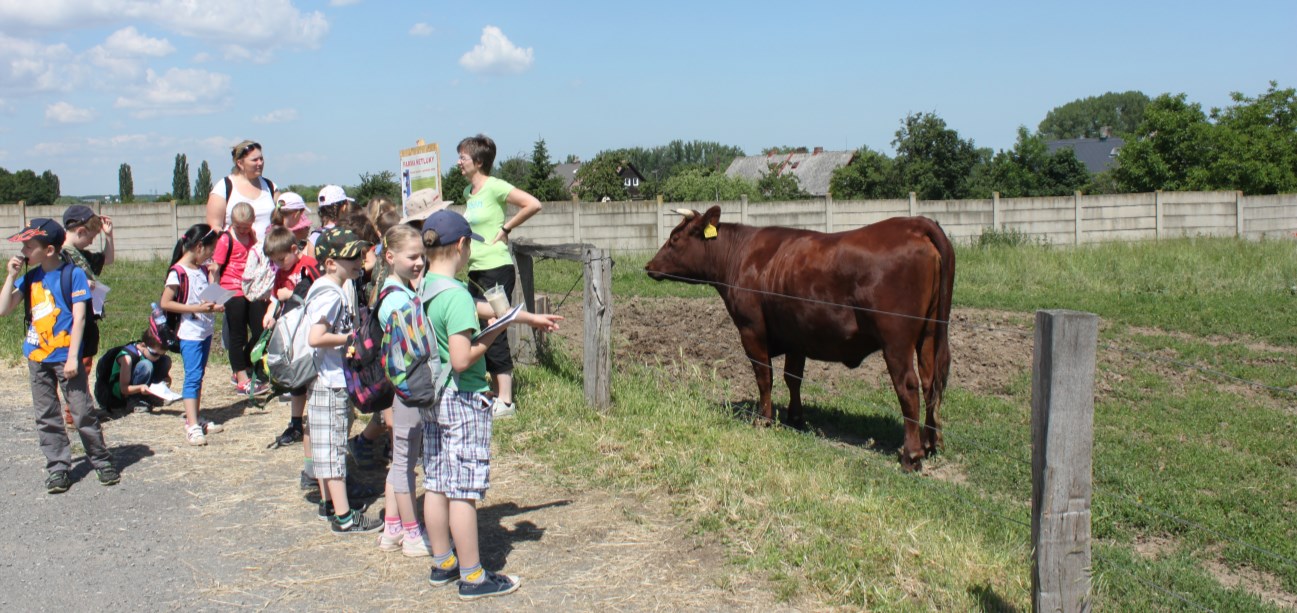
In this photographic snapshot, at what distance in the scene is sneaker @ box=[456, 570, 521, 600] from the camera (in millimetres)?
4098

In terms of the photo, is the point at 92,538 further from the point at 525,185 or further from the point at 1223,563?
the point at 525,185

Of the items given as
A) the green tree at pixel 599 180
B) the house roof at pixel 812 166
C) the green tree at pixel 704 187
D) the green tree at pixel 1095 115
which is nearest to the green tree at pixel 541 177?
the green tree at pixel 599 180

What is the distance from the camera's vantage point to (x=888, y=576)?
4145 millimetres

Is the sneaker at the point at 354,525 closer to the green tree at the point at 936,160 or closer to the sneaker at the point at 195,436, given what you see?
Answer: the sneaker at the point at 195,436

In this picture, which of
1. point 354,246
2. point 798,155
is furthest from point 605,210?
point 798,155

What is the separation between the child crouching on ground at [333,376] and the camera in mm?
4793

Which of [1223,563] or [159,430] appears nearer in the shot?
[1223,563]

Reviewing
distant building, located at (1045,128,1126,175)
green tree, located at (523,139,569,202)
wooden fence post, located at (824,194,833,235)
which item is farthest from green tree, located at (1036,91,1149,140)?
wooden fence post, located at (824,194,833,235)

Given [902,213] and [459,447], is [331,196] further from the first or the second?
[902,213]

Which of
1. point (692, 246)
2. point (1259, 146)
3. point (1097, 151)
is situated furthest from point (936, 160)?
point (1097, 151)

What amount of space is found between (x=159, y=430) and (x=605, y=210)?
15.1 m

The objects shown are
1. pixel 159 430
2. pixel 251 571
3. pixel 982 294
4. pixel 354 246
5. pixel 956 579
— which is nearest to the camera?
pixel 956 579

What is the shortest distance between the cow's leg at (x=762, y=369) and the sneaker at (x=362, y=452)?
8.69 ft

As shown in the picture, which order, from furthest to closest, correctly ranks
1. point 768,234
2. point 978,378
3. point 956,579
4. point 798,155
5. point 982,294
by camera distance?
1. point 798,155
2. point 982,294
3. point 978,378
4. point 768,234
5. point 956,579
